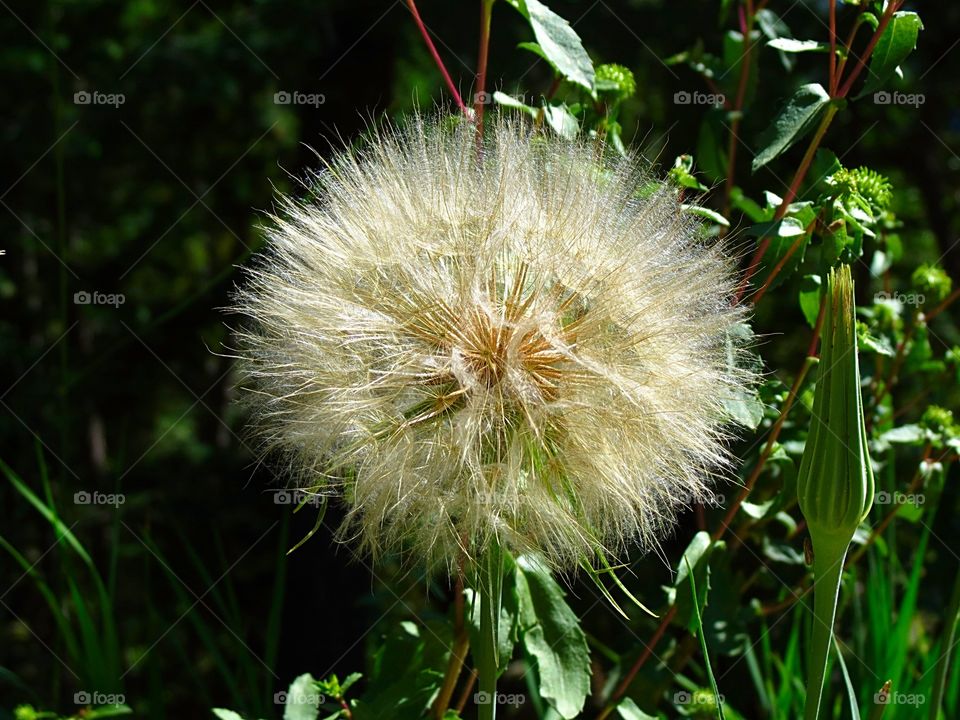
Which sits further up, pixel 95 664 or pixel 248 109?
pixel 248 109

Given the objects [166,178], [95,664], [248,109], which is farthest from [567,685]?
[248,109]

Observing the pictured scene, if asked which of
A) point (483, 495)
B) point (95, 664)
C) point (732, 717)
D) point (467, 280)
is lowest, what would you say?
point (732, 717)

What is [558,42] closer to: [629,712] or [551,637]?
[551,637]

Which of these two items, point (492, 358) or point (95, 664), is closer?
point (492, 358)

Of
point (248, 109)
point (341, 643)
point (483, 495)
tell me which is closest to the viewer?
point (483, 495)

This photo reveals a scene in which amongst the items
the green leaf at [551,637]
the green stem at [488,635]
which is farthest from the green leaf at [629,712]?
the green stem at [488,635]

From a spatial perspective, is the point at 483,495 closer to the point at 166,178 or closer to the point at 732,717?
the point at 732,717

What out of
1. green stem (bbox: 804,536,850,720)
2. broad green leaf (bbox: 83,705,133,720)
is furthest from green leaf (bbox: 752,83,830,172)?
broad green leaf (bbox: 83,705,133,720)
